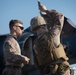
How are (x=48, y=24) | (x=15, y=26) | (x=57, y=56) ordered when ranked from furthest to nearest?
(x=15, y=26)
(x=48, y=24)
(x=57, y=56)

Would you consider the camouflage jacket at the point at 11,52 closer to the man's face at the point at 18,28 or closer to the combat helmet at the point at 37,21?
the man's face at the point at 18,28

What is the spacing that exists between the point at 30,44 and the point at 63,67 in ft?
16.6

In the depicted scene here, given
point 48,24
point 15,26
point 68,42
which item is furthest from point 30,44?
point 48,24

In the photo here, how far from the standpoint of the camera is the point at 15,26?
7191 millimetres

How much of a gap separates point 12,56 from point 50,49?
88 cm

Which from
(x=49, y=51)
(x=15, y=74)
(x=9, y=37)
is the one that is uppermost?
(x=9, y=37)

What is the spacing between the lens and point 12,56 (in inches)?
244

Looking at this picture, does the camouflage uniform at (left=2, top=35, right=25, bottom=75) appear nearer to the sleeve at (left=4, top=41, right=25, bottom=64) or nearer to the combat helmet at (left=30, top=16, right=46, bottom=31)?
the sleeve at (left=4, top=41, right=25, bottom=64)

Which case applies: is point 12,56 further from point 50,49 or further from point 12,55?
point 50,49

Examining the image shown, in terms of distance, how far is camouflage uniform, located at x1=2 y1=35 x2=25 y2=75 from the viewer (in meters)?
6.18

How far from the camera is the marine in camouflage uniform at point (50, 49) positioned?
594 cm

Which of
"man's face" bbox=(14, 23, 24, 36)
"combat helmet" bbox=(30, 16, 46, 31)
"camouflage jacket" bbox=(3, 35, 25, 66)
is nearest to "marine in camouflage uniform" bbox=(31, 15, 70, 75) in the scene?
"combat helmet" bbox=(30, 16, 46, 31)

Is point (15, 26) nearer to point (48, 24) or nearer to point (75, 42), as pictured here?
point (48, 24)

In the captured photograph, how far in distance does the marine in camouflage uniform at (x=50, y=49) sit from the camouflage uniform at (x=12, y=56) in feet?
1.63
